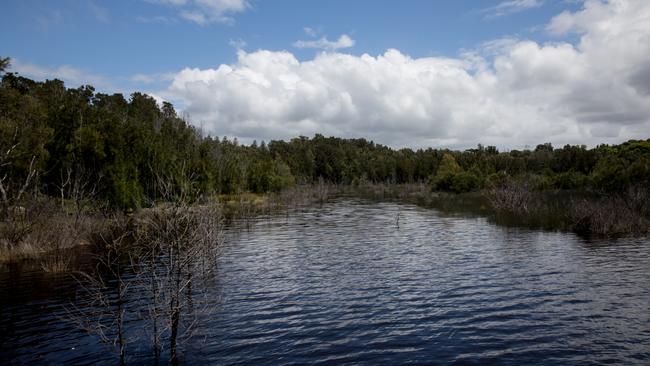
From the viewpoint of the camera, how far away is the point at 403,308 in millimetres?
23109

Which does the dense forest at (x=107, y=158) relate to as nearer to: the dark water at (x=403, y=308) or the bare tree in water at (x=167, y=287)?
the bare tree in water at (x=167, y=287)

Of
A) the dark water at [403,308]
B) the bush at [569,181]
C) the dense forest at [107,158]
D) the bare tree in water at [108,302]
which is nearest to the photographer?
the bare tree in water at [108,302]

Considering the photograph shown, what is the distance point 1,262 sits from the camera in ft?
117

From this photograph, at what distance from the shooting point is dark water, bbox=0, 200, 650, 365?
17375 millimetres

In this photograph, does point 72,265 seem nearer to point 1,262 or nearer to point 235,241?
point 1,262

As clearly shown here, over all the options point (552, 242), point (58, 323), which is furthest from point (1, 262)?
point (552, 242)

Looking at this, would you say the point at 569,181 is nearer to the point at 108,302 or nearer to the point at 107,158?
the point at 107,158

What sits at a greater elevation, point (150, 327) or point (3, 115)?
point (3, 115)

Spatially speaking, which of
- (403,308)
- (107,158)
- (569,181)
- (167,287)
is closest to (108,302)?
(167,287)

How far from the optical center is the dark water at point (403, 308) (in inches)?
684

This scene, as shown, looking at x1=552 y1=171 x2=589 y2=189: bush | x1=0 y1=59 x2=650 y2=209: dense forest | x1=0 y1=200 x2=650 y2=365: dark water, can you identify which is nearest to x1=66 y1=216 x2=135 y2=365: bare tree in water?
x1=0 y1=200 x2=650 y2=365: dark water

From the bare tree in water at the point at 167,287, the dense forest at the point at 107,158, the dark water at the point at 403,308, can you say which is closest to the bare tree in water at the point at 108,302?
the bare tree in water at the point at 167,287

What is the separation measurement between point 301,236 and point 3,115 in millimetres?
31374

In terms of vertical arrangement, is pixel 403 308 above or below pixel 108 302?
below
